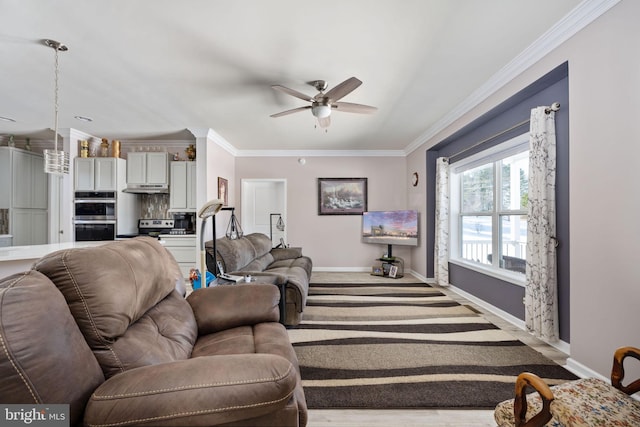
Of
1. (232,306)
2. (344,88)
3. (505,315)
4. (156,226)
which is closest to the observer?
(232,306)

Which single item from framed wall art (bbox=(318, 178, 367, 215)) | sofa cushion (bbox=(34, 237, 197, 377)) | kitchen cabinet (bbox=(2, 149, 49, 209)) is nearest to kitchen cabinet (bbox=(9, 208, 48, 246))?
kitchen cabinet (bbox=(2, 149, 49, 209))

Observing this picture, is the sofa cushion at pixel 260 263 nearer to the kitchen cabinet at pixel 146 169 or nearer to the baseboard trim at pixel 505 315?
the kitchen cabinet at pixel 146 169

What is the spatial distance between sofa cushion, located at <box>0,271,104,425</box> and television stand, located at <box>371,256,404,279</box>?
4866 millimetres

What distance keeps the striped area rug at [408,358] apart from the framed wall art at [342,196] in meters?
2.56

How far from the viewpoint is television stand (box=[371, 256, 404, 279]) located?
5.29m

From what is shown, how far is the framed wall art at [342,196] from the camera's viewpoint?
Answer: 19.4 ft

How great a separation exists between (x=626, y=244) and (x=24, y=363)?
109 inches

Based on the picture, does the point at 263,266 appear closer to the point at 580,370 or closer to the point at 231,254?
the point at 231,254

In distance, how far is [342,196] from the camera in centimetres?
591

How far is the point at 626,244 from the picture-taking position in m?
1.71

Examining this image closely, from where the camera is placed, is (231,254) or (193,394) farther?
(231,254)

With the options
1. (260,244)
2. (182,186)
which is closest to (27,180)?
(182,186)

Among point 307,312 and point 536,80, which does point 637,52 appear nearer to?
point 536,80

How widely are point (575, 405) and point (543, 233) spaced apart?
5.31 feet
